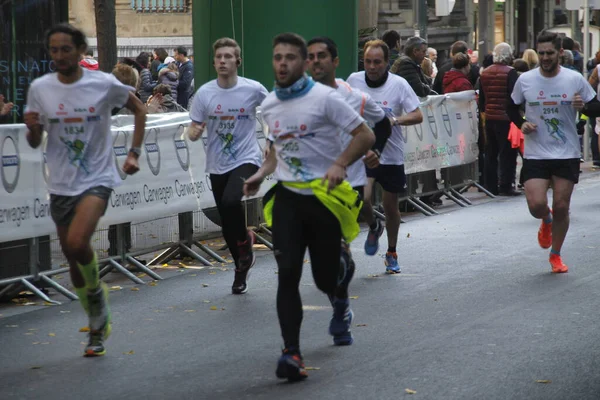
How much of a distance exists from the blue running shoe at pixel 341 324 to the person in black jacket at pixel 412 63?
774 cm

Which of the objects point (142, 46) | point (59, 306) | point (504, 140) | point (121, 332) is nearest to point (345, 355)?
point (121, 332)

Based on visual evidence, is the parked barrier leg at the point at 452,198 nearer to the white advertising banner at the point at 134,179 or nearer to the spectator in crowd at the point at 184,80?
the white advertising banner at the point at 134,179

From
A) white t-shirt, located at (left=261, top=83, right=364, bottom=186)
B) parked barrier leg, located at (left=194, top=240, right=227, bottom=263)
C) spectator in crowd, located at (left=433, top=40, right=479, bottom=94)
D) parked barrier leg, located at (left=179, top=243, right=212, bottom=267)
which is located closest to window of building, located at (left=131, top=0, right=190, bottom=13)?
spectator in crowd, located at (left=433, top=40, right=479, bottom=94)

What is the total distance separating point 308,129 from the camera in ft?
23.9

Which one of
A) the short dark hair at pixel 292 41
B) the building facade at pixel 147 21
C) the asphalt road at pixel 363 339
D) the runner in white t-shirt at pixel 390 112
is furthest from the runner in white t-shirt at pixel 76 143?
the building facade at pixel 147 21

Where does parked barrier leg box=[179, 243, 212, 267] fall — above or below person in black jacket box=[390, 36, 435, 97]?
below

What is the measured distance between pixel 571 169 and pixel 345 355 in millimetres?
4018

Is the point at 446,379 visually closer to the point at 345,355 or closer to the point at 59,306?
the point at 345,355

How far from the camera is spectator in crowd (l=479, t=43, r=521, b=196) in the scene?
17.6 m

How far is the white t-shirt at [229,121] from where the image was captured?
1041 cm

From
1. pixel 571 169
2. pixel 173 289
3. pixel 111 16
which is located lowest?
pixel 173 289

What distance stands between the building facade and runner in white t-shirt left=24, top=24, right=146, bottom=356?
3274cm

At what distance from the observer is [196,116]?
10.5 metres

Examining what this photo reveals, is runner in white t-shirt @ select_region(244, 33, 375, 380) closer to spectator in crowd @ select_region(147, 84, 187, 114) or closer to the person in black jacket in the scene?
spectator in crowd @ select_region(147, 84, 187, 114)
